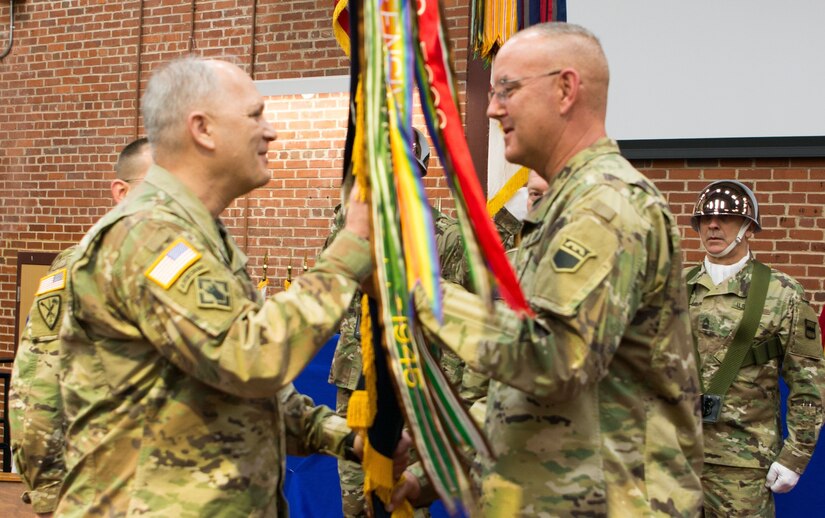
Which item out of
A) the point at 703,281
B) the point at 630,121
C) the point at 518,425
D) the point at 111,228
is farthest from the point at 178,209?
the point at 630,121

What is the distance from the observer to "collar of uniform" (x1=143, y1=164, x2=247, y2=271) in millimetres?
1987

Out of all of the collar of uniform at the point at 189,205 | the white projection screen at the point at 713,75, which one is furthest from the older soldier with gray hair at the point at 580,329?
the white projection screen at the point at 713,75

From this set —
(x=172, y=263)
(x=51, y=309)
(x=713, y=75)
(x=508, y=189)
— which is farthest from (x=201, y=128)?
(x=713, y=75)

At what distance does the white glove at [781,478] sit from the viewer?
13.3 feet

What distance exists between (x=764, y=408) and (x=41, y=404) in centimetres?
294

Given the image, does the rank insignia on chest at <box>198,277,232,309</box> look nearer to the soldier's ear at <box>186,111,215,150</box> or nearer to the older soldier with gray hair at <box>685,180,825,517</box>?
the soldier's ear at <box>186,111,215,150</box>

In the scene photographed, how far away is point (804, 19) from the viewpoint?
18.1 ft

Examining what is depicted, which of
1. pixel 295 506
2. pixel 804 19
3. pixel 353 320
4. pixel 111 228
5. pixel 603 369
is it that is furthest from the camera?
pixel 804 19

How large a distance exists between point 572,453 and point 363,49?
0.92m

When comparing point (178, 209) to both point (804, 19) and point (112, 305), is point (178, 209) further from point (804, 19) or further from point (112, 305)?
point (804, 19)

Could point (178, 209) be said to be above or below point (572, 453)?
above

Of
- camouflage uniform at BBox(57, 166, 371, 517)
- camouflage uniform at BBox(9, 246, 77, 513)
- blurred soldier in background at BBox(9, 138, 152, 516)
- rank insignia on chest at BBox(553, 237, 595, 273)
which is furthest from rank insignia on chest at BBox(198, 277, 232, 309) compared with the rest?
blurred soldier in background at BBox(9, 138, 152, 516)

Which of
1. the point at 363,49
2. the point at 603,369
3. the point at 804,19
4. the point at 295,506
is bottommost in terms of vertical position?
the point at 295,506

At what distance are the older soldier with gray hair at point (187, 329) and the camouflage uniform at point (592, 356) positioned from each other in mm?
289
